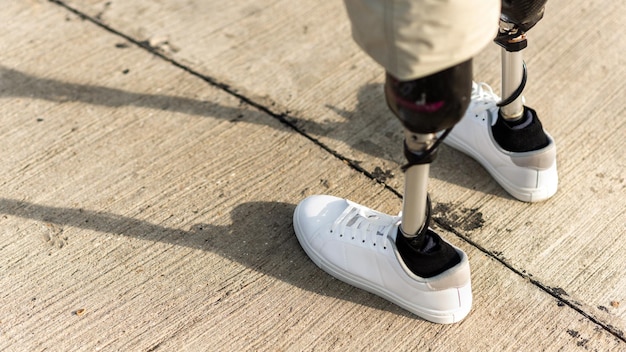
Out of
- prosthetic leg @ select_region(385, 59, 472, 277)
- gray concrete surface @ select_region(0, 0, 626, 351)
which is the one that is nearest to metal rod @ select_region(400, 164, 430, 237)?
prosthetic leg @ select_region(385, 59, 472, 277)

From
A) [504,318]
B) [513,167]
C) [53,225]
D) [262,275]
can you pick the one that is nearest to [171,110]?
[53,225]

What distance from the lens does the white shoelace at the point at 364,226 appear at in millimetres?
1979

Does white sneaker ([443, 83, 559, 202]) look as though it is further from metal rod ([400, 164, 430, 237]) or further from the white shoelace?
metal rod ([400, 164, 430, 237])

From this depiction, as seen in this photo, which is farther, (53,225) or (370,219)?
(53,225)

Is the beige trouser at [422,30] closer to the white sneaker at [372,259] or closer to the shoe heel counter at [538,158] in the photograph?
the white sneaker at [372,259]

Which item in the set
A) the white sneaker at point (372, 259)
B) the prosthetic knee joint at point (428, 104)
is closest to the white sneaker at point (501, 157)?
the white sneaker at point (372, 259)

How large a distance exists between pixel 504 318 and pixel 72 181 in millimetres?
1425

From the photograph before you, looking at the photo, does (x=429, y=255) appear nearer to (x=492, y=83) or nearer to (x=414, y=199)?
(x=414, y=199)

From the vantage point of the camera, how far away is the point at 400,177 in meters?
2.39

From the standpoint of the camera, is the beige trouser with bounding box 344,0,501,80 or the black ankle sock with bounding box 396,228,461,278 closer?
the beige trouser with bounding box 344,0,501,80

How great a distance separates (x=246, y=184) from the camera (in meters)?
2.37

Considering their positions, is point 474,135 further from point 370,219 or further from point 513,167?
point 370,219

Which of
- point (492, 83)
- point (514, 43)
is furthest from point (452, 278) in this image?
point (492, 83)

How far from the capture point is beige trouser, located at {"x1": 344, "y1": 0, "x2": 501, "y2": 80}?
130 centimetres
